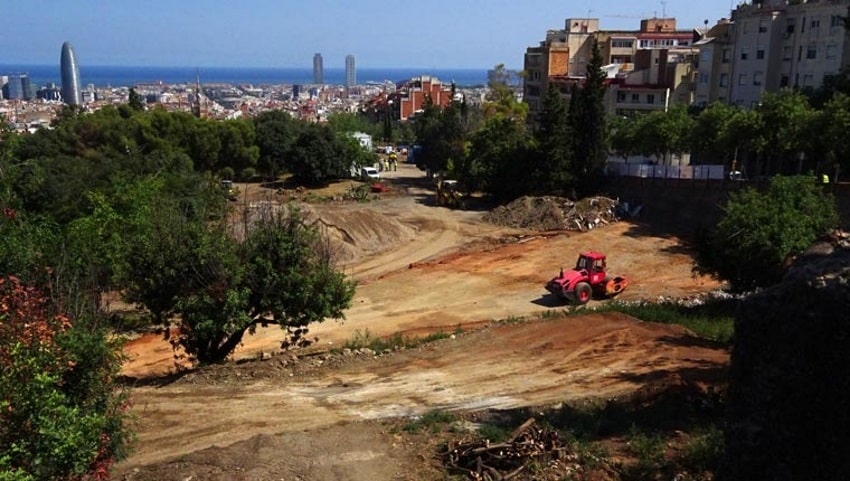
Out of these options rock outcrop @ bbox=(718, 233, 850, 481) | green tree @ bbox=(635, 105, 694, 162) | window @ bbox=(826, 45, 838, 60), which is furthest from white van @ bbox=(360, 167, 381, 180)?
rock outcrop @ bbox=(718, 233, 850, 481)

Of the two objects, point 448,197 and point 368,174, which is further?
point 368,174

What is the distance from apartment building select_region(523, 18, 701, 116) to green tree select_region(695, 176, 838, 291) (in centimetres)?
4860

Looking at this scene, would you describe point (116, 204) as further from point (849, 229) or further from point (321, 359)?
point (849, 229)

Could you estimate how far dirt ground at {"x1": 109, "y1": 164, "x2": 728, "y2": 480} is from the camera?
13312 mm

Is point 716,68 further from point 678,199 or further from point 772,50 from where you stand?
point 678,199

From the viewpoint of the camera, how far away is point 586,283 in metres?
29.4

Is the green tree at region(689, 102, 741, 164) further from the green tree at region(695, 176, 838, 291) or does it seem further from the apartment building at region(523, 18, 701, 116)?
the apartment building at region(523, 18, 701, 116)

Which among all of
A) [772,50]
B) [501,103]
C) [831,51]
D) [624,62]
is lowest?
[501,103]

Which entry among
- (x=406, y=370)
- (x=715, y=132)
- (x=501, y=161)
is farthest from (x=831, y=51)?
(x=406, y=370)

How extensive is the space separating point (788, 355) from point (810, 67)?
56676 mm

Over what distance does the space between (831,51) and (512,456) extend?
54709mm

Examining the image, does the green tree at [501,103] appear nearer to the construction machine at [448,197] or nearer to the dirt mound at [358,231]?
the construction machine at [448,197]

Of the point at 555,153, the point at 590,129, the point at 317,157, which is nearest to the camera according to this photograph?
the point at 555,153

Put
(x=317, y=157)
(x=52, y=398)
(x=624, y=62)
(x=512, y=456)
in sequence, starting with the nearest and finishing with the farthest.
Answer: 1. (x=52, y=398)
2. (x=512, y=456)
3. (x=317, y=157)
4. (x=624, y=62)
